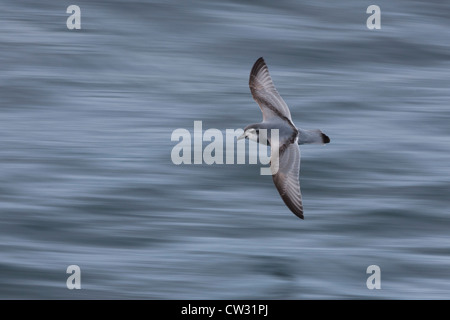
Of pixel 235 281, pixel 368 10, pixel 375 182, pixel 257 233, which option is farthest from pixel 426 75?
pixel 235 281

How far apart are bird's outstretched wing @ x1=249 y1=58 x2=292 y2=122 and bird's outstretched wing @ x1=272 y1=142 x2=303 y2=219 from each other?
1.33ft

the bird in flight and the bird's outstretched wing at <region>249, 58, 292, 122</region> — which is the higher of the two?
the bird's outstretched wing at <region>249, 58, 292, 122</region>

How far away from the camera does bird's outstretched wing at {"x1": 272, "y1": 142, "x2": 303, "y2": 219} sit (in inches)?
279

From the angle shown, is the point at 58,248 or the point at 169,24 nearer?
the point at 58,248

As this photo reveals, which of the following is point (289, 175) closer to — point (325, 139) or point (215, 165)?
point (325, 139)

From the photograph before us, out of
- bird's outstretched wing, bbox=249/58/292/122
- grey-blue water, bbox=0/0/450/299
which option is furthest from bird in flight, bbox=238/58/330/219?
grey-blue water, bbox=0/0/450/299

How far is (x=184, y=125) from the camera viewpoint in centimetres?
975

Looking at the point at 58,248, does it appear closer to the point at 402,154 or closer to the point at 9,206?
the point at 9,206

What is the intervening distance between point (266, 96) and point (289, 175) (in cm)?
99

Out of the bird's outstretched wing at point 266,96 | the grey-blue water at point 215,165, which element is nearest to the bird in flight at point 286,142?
the bird's outstretched wing at point 266,96

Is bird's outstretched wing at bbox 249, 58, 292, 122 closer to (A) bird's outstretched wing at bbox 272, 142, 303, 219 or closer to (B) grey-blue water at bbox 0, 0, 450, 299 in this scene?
(A) bird's outstretched wing at bbox 272, 142, 303, 219

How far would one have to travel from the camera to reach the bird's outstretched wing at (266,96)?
302 inches

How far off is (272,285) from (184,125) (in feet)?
11.1

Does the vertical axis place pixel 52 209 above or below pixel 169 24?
below
